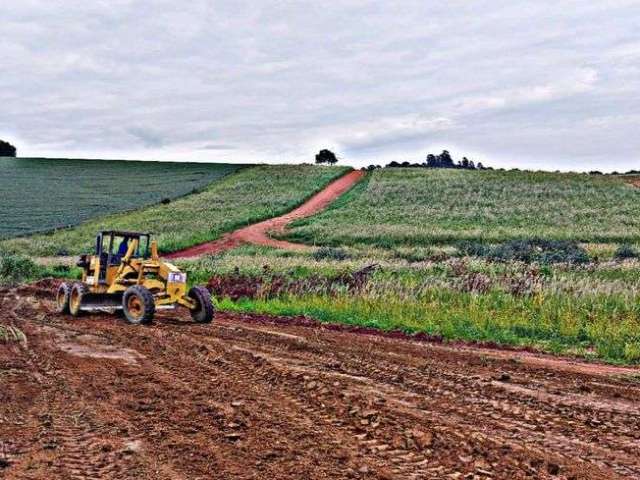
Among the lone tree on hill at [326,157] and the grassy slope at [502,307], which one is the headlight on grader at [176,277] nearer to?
the grassy slope at [502,307]

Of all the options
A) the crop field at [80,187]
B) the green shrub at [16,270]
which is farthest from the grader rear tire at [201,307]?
the crop field at [80,187]

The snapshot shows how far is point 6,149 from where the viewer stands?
108 m

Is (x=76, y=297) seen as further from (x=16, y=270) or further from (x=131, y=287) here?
(x=16, y=270)

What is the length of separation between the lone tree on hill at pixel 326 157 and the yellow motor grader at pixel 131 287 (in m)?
86.5

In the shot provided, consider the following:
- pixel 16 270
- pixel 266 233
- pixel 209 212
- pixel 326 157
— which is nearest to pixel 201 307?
pixel 16 270

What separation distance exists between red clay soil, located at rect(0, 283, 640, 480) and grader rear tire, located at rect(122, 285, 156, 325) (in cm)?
227

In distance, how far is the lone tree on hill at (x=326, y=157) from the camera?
4040 inches

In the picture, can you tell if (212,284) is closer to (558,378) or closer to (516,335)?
(516,335)

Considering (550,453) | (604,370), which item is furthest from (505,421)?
(604,370)

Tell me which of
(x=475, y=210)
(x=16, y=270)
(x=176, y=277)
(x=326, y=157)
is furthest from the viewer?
(x=326, y=157)

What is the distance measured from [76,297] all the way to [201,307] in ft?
11.7

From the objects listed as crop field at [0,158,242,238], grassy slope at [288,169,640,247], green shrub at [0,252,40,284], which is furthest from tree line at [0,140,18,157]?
green shrub at [0,252,40,284]

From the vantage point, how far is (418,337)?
13.4 metres

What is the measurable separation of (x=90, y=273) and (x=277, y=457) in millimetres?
12561
